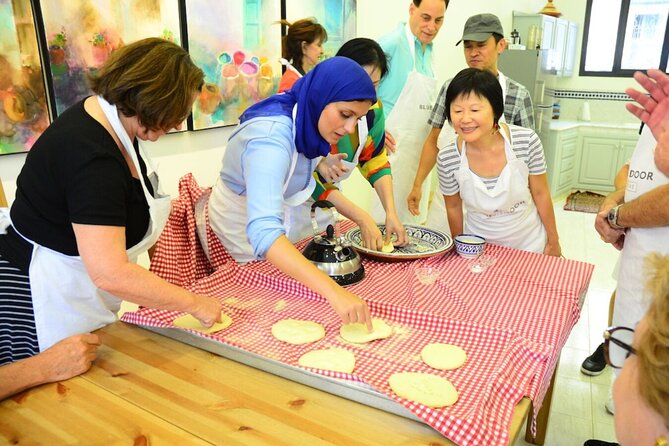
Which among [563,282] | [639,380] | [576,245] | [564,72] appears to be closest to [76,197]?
[639,380]

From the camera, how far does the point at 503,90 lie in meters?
2.66

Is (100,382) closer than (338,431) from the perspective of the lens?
No

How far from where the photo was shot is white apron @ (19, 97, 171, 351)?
124cm

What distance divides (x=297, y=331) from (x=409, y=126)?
2130 millimetres

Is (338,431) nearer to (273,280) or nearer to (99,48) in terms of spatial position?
(273,280)

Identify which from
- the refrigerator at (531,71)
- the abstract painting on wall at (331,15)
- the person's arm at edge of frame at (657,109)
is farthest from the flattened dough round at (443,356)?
the refrigerator at (531,71)

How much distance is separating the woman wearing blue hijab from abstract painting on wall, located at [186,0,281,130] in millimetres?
1169

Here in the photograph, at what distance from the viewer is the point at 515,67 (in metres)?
5.20

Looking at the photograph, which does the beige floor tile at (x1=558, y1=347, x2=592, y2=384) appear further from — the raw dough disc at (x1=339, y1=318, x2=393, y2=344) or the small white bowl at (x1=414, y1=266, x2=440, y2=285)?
the raw dough disc at (x1=339, y1=318, x2=393, y2=344)

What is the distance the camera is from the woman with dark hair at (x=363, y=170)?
5.86ft

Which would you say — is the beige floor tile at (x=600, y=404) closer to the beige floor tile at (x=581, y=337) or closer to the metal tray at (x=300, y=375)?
the beige floor tile at (x=581, y=337)

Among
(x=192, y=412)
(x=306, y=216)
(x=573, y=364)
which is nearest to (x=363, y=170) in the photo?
(x=306, y=216)

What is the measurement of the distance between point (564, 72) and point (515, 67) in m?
1.51

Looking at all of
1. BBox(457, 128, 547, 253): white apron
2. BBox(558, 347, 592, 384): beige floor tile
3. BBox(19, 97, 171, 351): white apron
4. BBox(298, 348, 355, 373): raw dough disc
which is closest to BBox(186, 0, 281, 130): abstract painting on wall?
BBox(457, 128, 547, 253): white apron
